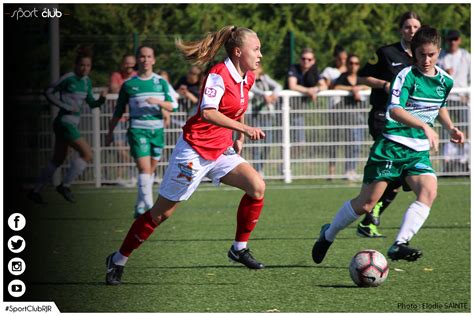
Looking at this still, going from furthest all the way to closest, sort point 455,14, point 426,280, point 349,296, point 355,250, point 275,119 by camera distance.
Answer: point 455,14 → point 275,119 → point 355,250 → point 426,280 → point 349,296

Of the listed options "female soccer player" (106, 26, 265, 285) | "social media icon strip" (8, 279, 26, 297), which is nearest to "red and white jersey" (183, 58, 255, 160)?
"female soccer player" (106, 26, 265, 285)

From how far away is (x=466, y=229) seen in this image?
36.8 feet

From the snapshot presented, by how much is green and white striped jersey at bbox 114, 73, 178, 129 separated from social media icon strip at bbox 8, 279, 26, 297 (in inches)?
217

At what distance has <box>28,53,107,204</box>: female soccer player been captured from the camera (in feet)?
47.3

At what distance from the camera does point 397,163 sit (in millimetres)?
8258

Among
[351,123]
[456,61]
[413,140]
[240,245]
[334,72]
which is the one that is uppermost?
[456,61]

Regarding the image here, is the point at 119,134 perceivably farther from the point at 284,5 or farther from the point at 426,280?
the point at 426,280

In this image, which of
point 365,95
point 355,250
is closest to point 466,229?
point 355,250

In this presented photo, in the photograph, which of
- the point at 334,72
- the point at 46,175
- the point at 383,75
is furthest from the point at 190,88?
the point at 383,75

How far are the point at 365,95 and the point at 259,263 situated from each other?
9.45 metres

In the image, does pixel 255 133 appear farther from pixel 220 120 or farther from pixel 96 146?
pixel 96 146

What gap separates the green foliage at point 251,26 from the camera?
19266 mm

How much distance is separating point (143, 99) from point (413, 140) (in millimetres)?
5047

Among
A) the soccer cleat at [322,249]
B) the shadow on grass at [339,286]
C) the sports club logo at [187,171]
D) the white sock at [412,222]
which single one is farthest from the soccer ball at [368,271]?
the sports club logo at [187,171]
